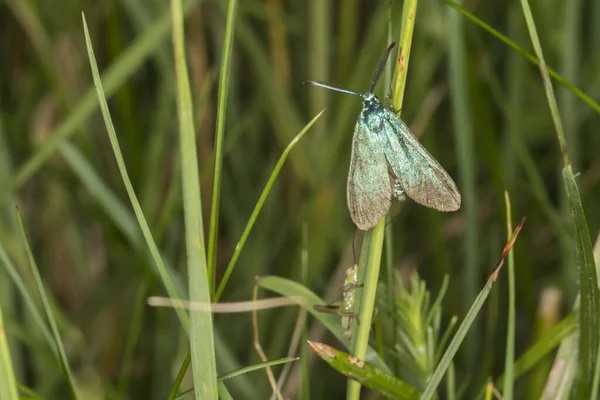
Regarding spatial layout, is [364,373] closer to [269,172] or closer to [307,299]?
[307,299]

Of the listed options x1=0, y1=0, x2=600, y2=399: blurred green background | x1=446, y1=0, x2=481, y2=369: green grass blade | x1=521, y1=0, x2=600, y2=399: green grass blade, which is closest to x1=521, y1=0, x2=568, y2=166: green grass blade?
x1=521, y1=0, x2=600, y2=399: green grass blade

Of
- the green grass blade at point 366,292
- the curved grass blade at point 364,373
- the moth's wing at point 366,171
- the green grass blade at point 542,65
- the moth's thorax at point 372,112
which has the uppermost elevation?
the green grass blade at point 542,65

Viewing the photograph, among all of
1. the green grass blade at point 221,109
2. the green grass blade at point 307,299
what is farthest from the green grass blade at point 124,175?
the green grass blade at point 307,299

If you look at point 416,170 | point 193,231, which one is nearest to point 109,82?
point 416,170

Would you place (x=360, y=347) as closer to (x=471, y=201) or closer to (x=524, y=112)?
(x=471, y=201)

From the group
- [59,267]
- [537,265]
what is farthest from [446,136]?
[59,267]

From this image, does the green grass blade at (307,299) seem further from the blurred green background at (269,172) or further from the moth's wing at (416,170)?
the blurred green background at (269,172)

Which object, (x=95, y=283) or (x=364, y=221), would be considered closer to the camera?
(x=364, y=221)
